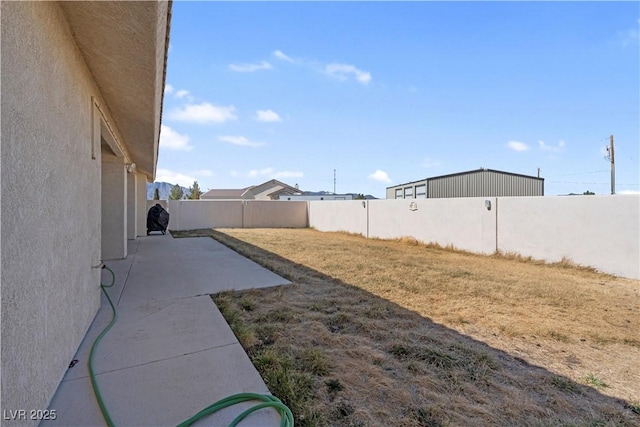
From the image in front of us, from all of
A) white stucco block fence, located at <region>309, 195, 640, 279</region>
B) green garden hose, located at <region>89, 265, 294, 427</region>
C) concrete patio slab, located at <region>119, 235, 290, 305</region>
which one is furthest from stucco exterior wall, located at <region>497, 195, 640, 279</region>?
green garden hose, located at <region>89, 265, 294, 427</region>

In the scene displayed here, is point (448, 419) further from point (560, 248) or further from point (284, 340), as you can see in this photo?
point (560, 248)

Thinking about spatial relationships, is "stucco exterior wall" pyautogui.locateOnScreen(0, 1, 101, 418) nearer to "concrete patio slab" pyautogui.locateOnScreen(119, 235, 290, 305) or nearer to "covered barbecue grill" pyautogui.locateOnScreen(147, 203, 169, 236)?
"concrete patio slab" pyautogui.locateOnScreen(119, 235, 290, 305)

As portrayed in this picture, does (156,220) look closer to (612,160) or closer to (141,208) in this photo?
(141,208)

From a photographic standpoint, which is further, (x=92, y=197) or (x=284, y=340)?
(x=92, y=197)

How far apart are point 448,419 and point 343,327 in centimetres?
158

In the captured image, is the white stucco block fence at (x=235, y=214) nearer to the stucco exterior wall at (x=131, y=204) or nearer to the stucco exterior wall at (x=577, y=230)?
the stucco exterior wall at (x=131, y=204)

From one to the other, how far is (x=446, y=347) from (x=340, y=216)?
1276 centimetres

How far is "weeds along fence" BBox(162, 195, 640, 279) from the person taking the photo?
6164 mm

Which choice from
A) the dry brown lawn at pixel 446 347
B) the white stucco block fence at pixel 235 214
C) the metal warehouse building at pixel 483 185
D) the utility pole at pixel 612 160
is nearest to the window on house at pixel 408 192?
the metal warehouse building at pixel 483 185

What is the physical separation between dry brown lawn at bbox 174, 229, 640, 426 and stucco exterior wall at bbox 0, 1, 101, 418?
4.74 ft

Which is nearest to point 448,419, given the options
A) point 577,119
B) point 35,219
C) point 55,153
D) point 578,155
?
point 35,219

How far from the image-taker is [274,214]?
18.3 metres

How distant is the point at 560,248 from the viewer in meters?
7.11

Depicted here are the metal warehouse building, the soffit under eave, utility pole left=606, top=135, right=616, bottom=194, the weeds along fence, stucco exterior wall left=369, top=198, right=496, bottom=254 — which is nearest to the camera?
the soffit under eave
